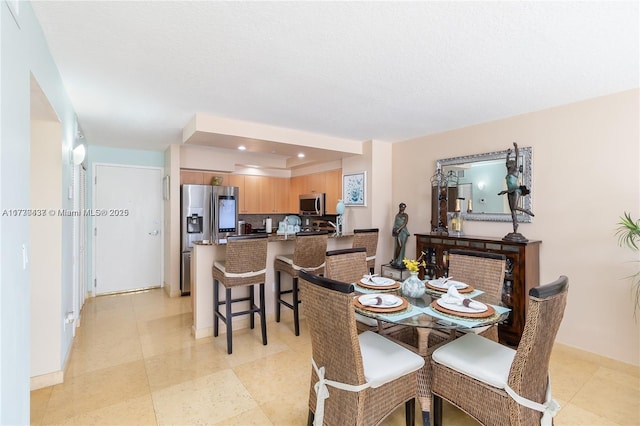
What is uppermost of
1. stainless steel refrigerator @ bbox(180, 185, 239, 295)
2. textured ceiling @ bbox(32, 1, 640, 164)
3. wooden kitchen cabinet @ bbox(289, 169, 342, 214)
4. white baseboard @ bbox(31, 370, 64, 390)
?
textured ceiling @ bbox(32, 1, 640, 164)

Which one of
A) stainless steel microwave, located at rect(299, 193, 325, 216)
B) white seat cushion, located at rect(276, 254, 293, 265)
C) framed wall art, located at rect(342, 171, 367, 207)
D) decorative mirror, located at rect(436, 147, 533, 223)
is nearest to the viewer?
decorative mirror, located at rect(436, 147, 533, 223)

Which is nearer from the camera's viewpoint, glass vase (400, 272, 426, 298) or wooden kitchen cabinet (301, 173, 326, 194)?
glass vase (400, 272, 426, 298)

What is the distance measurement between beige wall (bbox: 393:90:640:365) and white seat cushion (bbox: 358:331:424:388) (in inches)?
82.9

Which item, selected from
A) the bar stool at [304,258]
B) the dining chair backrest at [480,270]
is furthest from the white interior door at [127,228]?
the dining chair backrest at [480,270]

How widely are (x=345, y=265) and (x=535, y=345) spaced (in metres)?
1.40

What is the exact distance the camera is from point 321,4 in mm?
1481

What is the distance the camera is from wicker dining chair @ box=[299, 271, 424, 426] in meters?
1.48

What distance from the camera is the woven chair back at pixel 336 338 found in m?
1.46

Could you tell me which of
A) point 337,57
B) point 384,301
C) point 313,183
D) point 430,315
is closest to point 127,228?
point 313,183

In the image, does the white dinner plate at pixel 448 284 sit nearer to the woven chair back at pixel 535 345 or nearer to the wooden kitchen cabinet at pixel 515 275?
the woven chair back at pixel 535 345

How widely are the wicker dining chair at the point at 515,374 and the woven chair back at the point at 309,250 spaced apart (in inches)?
69.2

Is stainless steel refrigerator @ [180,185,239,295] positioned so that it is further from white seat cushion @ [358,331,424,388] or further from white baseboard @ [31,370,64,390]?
white seat cushion @ [358,331,424,388]

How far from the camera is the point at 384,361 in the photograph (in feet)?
5.49

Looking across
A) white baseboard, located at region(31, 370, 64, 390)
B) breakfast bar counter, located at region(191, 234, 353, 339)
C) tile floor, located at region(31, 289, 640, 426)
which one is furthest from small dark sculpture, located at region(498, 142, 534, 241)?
white baseboard, located at region(31, 370, 64, 390)
